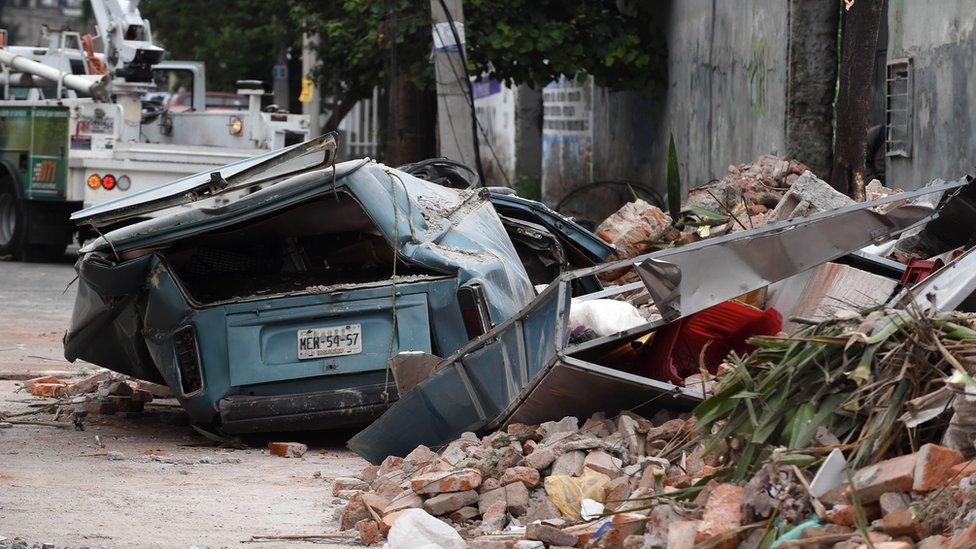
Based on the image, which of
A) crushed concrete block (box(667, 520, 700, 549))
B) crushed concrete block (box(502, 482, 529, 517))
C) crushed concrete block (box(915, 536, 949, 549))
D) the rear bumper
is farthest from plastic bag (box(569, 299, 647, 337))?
crushed concrete block (box(915, 536, 949, 549))

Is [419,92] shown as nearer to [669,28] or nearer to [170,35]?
[669,28]

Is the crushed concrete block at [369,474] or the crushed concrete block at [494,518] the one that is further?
the crushed concrete block at [369,474]

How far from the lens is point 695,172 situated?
53.1 ft

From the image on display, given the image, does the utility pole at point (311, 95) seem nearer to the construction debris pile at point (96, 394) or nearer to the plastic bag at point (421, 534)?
the construction debris pile at point (96, 394)

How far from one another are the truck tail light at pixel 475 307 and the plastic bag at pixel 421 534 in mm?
2185

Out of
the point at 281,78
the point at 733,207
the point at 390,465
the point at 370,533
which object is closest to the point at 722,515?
the point at 370,533

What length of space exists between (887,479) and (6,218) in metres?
14.9

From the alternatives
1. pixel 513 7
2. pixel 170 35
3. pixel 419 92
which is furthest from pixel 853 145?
pixel 170 35

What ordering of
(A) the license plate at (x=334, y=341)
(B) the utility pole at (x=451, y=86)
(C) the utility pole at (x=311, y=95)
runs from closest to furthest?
(A) the license plate at (x=334, y=341) < (B) the utility pole at (x=451, y=86) < (C) the utility pole at (x=311, y=95)

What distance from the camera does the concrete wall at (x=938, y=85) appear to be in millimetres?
9305

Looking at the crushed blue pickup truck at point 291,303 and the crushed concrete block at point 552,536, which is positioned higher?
the crushed blue pickup truck at point 291,303

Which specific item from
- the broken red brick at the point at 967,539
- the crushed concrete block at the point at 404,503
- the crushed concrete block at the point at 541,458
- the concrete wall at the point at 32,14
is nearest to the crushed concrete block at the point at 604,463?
the crushed concrete block at the point at 541,458

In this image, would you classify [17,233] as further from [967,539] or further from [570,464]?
[967,539]

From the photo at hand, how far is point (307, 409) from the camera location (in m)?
6.96
